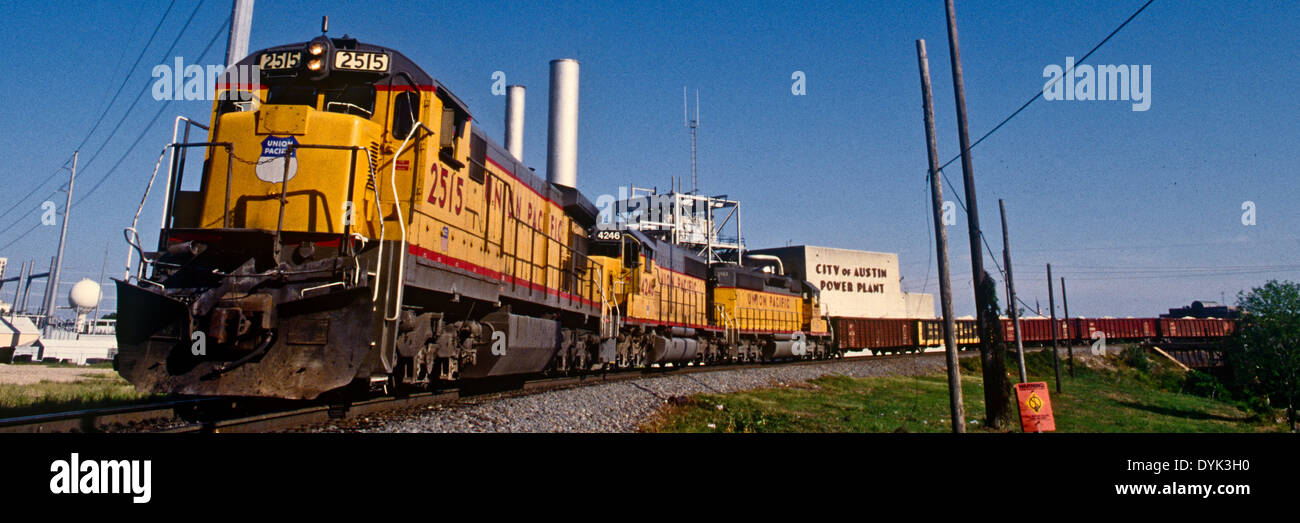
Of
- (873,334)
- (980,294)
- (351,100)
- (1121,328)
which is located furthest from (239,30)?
(1121,328)

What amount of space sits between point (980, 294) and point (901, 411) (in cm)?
360

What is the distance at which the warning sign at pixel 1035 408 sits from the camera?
8344mm

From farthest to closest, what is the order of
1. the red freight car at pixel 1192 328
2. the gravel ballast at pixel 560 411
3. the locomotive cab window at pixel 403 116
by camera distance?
the red freight car at pixel 1192 328 → the locomotive cab window at pixel 403 116 → the gravel ballast at pixel 560 411

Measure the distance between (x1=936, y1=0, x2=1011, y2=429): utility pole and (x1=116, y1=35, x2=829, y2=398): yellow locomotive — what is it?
7.10 metres

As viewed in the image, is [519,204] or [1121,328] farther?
[1121,328]

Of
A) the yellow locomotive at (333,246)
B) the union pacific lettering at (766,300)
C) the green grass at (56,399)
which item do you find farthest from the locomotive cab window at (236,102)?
the union pacific lettering at (766,300)

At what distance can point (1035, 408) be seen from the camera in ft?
27.7

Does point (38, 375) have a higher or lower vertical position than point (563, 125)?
lower

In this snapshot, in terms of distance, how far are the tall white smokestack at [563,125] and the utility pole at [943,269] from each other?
86.4 feet

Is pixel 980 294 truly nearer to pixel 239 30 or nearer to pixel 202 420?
pixel 202 420

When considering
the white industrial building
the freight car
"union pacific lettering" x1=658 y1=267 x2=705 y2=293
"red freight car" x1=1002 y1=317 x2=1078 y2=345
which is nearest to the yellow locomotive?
"union pacific lettering" x1=658 y1=267 x2=705 y2=293

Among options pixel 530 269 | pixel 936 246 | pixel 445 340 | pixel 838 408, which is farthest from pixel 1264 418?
pixel 445 340

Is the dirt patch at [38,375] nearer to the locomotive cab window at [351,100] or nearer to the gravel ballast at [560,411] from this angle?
the gravel ballast at [560,411]
